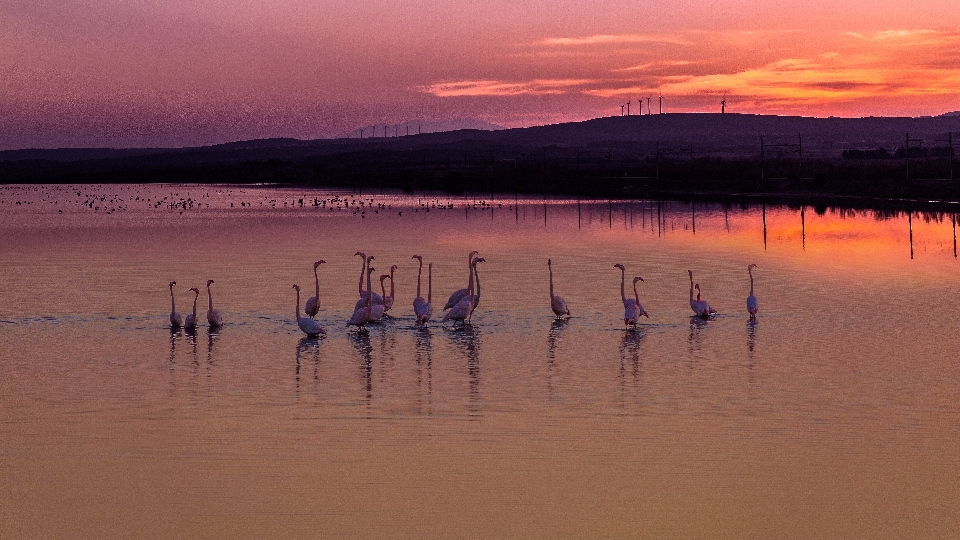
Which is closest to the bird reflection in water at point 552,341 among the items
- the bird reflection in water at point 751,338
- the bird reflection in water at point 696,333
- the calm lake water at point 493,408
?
the calm lake water at point 493,408

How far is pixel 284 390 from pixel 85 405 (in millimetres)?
1959

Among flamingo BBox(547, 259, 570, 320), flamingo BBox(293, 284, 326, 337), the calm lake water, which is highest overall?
flamingo BBox(547, 259, 570, 320)

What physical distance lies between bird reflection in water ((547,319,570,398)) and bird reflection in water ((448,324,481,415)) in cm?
76

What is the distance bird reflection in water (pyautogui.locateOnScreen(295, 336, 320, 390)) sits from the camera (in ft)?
45.7

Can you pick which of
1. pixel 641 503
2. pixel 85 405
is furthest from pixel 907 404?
pixel 85 405

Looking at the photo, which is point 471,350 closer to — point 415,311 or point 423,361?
point 423,361

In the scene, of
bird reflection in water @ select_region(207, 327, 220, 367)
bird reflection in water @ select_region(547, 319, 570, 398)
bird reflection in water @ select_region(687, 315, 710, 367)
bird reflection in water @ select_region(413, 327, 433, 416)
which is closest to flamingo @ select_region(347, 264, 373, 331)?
bird reflection in water @ select_region(413, 327, 433, 416)

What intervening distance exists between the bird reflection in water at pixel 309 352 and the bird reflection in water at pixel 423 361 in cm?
115

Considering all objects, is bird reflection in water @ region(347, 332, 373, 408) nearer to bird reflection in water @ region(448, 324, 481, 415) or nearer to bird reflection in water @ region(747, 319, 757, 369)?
bird reflection in water @ region(448, 324, 481, 415)

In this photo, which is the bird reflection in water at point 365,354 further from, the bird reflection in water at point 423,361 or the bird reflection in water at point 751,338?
the bird reflection in water at point 751,338

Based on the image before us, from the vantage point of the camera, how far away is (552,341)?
52.4 feet

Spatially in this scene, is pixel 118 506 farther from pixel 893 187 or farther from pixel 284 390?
pixel 893 187

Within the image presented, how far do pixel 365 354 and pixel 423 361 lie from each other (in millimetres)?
893

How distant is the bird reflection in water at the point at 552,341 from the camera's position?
13260mm
